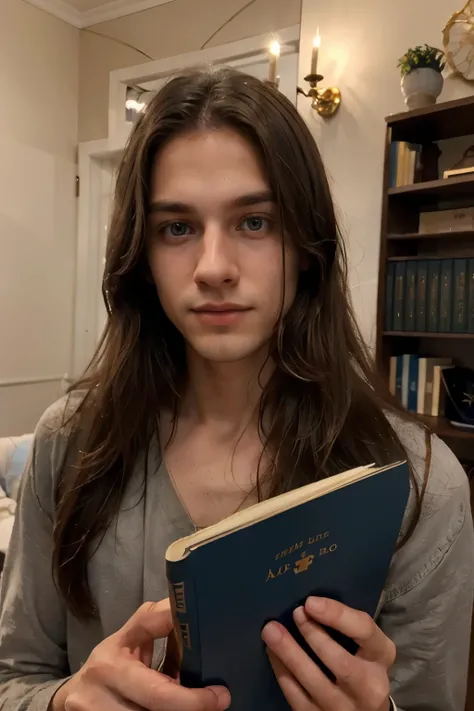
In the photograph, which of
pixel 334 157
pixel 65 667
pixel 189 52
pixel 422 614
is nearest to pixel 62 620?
pixel 65 667

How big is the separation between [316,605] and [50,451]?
0.47 m

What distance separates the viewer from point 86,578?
725mm

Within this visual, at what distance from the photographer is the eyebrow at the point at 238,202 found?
67 cm

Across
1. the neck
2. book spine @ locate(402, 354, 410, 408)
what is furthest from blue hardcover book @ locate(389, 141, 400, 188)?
the neck

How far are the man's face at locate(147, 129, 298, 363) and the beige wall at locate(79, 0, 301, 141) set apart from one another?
2.06 meters

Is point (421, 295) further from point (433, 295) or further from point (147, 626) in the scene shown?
point (147, 626)

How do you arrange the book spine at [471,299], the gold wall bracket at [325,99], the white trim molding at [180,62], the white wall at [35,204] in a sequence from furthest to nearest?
the white wall at [35,204] < the white trim molding at [180,62] < the gold wall bracket at [325,99] < the book spine at [471,299]

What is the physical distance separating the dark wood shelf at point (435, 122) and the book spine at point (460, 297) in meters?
0.47

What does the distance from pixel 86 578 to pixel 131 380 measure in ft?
0.87

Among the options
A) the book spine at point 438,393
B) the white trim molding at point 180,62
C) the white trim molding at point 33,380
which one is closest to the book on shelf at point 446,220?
the book spine at point 438,393

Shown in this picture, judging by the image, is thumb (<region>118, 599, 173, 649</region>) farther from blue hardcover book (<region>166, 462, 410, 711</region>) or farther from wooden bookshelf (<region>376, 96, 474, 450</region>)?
wooden bookshelf (<region>376, 96, 474, 450</region>)

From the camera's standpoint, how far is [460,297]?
1.84 meters

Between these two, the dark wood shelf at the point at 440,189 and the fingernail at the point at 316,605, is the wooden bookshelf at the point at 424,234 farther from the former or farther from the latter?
the fingernail at the point at 316,605

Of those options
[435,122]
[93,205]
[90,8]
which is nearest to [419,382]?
[435,122]
